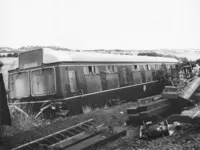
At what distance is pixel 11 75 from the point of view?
11.6 meters

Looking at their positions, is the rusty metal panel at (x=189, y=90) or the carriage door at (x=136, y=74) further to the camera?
the carriage door at (x=136, y=74)

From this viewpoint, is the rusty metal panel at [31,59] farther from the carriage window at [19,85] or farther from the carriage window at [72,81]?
the carriage window at [72,81]

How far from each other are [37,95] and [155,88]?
991cm

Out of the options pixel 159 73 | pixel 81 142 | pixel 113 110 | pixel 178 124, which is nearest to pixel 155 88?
pixel 159 73

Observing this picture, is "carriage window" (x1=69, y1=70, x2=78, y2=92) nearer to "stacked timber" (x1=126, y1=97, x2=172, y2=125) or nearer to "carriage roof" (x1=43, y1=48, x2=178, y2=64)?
"carriage roof" (x1=43, y1=48, x2=178, y2=64)

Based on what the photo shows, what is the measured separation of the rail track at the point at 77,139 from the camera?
19.7 feet

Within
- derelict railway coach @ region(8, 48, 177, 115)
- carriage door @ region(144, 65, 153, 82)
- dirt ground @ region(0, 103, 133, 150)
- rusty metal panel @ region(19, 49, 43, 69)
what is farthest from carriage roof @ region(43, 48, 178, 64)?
dirt ground @ region(0, 103, 133, 150)

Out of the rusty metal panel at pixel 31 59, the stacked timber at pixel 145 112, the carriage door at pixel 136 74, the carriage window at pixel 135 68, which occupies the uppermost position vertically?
the rusty metal panel at pixel 31 59

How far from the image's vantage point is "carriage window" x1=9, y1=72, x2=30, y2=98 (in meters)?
10.9

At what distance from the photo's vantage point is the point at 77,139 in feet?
21.0

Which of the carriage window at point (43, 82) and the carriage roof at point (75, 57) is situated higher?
the carriage roof at point (75, 57)

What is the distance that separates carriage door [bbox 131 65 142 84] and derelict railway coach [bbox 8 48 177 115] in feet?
3.59

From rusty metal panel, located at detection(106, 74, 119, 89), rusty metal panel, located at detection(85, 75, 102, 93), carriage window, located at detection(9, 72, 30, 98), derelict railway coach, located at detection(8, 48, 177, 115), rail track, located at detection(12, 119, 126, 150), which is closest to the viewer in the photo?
rail track, located at detection(12, 119, 126, 150)

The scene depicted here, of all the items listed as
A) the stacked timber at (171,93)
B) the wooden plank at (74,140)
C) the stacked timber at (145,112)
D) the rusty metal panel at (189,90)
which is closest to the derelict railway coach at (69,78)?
the stacked timber at (145,112)
